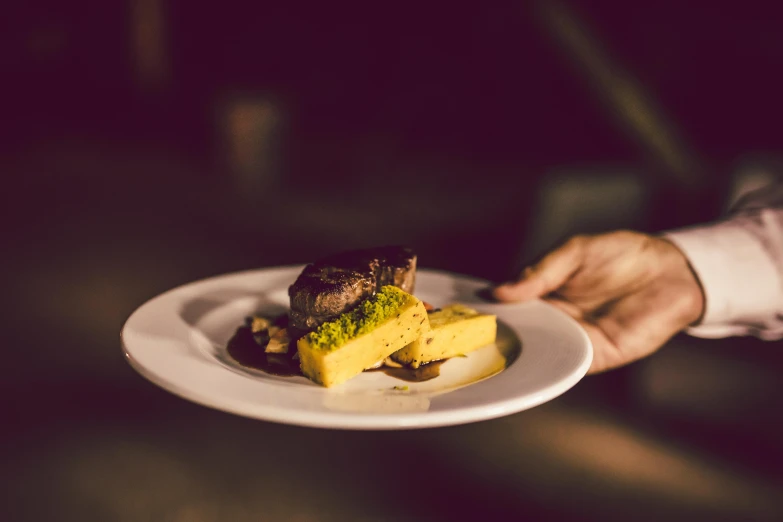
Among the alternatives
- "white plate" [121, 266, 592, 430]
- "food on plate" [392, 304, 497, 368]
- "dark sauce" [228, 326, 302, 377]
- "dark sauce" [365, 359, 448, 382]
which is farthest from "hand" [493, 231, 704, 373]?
"dark sauce" [228, 326, 302, 377]

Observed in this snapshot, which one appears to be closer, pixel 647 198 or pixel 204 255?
pixel 647 198

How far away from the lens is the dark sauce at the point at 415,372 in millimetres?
2170

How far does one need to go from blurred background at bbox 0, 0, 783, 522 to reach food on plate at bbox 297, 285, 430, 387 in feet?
7.36

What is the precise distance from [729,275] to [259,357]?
2212 millimetres

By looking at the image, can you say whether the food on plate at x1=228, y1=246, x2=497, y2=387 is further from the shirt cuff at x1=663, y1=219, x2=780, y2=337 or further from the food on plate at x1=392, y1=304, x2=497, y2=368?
the shirt cuff at x1=663, y1=219, x2=780, y2=337

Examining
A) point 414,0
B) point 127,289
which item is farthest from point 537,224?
point 414,0

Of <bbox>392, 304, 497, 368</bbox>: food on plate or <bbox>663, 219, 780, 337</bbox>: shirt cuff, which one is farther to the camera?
<bbox>663, 219, 780, 337</bbox>: shirt cuff

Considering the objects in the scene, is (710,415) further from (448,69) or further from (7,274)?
(448,69)

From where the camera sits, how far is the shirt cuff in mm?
2988

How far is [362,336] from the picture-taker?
2061mm

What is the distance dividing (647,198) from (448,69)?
244 inches

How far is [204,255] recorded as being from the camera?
7578 mm

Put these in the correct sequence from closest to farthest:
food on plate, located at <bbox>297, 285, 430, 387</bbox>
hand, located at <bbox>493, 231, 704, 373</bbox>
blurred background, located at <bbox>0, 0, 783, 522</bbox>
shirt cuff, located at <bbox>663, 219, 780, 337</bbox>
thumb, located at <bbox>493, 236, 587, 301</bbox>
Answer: food on plate, located at <bbox>297, 285, 430, 387</bbox>
thumb, located at <bbox>493, 236, 587, 301</bbox>
hand, located at <bbox>493, 231, 704, 373</bbox>
shirt cuff, located at <bbox>663, 219, 780, 337</bbox>
blurred background, located at <bbox>0, 0, 783, 522</bbox>

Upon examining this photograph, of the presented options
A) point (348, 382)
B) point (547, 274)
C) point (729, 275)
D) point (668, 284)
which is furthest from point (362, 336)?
point (729, 275)
